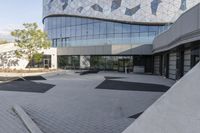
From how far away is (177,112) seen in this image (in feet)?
12.7

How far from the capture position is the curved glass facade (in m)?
38.2

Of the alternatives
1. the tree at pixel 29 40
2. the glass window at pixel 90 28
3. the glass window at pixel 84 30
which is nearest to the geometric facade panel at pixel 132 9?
the glass window at pixel 90 28

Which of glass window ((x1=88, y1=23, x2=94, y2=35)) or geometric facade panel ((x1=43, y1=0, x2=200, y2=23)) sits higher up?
geometric facade panel ((x1=43, y1=0, x2=200, y2=23))

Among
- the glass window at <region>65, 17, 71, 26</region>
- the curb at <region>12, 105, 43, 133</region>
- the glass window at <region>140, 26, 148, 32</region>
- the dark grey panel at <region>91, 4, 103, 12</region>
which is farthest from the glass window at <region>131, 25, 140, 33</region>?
the curb at <region>12, 105, 43, 133</region>

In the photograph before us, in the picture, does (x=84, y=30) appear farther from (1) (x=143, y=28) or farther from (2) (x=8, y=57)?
(2) (x=8, y=57)

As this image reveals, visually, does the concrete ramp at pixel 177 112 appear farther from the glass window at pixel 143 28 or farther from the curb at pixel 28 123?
the glass window at pixel 143 28

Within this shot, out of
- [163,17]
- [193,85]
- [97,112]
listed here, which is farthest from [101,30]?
[193,85]

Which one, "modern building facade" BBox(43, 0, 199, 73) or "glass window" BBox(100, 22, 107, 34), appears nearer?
"modern building facade" BBox(43, 0, 199, 73)

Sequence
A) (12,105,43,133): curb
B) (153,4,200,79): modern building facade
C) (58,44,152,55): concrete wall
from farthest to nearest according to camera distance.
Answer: (58,44,152,55): concrete wall < (153,4,200,79): modern building facade < (12,105,43,133): curb

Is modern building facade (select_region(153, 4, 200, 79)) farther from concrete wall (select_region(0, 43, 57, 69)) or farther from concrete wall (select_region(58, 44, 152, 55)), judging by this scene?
concrete wall (select_region(0, 43, 57, 69))

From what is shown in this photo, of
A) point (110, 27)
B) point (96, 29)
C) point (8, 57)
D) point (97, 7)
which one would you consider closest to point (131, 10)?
point (110, 27)

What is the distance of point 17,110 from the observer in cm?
827

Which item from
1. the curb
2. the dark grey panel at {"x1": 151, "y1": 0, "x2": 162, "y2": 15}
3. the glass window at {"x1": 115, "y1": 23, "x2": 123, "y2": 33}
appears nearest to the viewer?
the curb

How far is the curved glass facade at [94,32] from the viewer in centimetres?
3824
